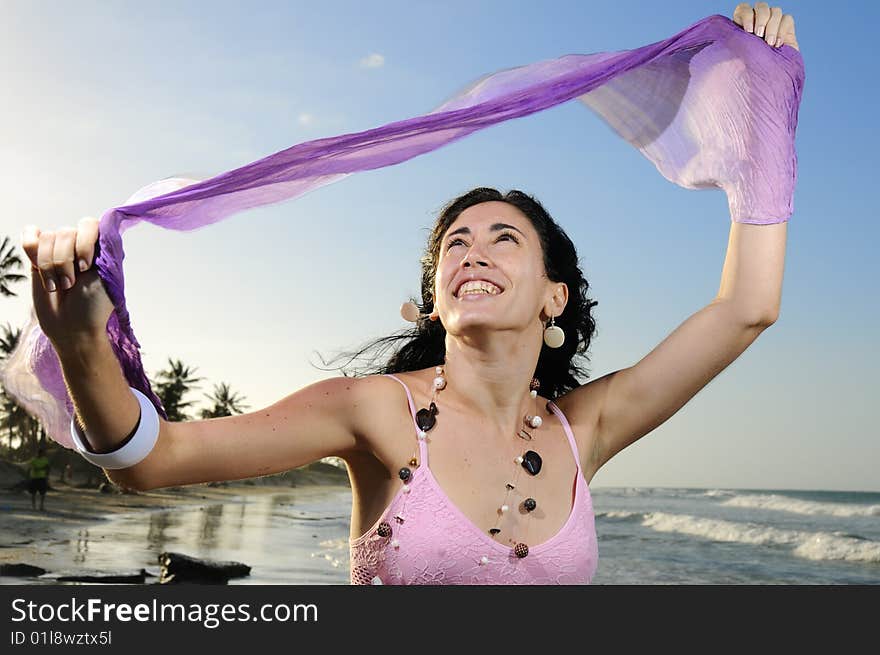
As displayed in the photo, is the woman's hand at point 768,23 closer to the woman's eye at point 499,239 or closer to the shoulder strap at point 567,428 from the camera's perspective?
the woman's eye at point 499,239

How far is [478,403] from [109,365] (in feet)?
3.89

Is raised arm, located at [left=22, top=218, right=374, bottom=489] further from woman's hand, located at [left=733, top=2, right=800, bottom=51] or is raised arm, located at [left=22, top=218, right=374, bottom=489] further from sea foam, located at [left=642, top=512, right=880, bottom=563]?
sea foam, located at [left=642, top=512, right=880, bottom=563]

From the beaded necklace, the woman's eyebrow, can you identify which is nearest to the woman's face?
the woman's eyebrow

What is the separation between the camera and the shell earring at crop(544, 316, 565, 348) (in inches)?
121

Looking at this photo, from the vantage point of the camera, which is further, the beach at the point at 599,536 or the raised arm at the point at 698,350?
the beach at the point at 599,536

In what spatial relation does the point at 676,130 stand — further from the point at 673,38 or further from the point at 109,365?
the point at 109,365

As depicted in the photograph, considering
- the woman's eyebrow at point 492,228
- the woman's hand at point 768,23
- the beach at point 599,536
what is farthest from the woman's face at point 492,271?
the beach at point 599,536

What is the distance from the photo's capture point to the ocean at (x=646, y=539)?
694 inches

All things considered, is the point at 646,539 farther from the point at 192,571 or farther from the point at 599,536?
the point at 192,571

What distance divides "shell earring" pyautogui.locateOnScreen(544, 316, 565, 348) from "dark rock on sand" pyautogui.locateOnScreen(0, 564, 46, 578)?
43.7ft

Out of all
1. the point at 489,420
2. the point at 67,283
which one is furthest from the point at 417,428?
the point at 67,283

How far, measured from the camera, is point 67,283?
196 cm

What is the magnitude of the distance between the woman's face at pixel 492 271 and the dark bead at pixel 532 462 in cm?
37

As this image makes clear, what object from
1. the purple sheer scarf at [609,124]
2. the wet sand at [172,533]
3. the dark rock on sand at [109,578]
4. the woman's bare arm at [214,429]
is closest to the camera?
the woman's bare arm at [214,429]
